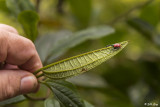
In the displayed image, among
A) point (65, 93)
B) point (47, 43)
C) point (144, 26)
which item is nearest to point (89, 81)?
point (47, 43)

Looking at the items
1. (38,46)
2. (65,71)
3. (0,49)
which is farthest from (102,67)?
(0,49)

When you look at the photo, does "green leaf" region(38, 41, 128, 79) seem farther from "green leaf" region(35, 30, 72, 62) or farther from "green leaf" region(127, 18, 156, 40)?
"green leaf" region(127, 18, 156, 40)

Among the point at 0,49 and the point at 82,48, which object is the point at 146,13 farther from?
the point at 0,49

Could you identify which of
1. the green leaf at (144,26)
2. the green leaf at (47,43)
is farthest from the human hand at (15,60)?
the green leaf at (144,26)

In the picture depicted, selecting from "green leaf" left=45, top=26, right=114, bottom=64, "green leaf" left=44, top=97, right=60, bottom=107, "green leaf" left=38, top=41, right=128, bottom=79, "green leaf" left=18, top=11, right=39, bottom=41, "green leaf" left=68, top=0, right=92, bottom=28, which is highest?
"green leaf" left=68, top=0, right=92, bottom=28

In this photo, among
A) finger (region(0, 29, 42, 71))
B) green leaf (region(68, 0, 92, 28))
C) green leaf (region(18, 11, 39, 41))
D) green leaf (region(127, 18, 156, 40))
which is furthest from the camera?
green leaf (region(68, 0, 92, 28))

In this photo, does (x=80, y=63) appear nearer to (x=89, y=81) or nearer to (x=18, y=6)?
(x=18, y=6)

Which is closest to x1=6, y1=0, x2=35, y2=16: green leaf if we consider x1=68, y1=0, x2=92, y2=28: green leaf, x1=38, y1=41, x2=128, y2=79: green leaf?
x1=38, y1=41, x2=128, y2=79: green leaf
